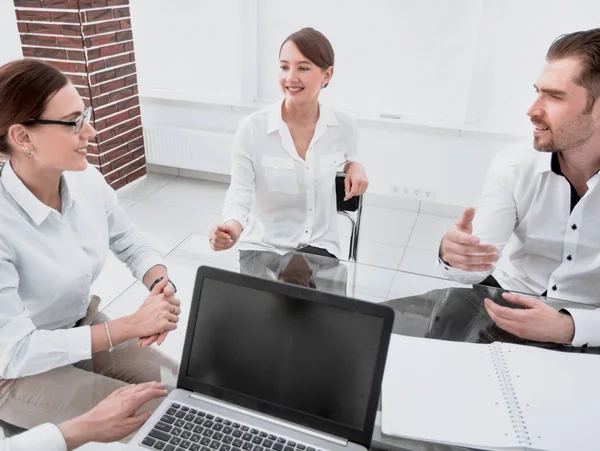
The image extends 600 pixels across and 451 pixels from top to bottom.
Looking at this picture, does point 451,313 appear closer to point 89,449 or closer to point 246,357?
point 246,357

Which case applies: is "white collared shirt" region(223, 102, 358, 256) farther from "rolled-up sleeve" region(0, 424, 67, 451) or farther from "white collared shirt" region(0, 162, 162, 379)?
"rolled-up sleeve" region(0, 424, 67, 451)

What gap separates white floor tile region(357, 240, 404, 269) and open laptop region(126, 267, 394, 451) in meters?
2.13

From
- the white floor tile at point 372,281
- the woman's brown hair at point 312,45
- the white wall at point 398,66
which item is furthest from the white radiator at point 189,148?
the white floor tile at point 372,281

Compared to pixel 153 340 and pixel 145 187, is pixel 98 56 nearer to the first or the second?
pixel 145 187

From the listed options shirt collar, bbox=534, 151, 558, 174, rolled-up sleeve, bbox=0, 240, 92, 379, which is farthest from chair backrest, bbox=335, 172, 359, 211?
rolled-up sleeve, bbox=0, 240, 92, 379

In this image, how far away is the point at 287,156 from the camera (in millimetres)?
2066

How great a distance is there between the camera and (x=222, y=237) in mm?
1684

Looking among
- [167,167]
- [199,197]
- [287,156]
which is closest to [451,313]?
[287,156]

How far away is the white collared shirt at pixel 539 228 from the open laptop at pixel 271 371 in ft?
2.37

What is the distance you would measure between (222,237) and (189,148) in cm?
261

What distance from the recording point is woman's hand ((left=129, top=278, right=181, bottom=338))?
1255 millimetres

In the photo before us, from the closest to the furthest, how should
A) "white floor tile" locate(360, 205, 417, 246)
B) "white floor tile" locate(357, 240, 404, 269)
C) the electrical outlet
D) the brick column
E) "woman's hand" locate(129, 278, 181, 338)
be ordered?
"woman's hand" locate(129, 278, 181, 338) < "white floor tile" locate(357, 240, 404, 269) < the brick column < "white floor tile" locate(360, 205, 417, 246) < the electrical outlet

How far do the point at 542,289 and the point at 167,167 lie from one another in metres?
3.45

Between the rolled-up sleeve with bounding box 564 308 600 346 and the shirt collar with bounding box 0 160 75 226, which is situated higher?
the shirt collar with bounding box 0 160 75 226
